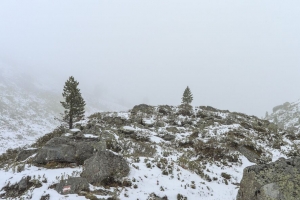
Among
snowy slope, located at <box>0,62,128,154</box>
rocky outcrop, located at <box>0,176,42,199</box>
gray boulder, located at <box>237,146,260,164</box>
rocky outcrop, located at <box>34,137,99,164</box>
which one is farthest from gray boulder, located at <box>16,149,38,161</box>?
snowy slope, located at <box>0,62,128,154</box>

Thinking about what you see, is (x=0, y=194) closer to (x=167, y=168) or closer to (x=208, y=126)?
(x=167, y=168)

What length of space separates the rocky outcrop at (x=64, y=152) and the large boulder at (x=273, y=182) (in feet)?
28.4

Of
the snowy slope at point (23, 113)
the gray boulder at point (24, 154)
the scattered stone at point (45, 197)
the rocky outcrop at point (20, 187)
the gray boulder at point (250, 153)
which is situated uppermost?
the snowy slope at point (23, 113)

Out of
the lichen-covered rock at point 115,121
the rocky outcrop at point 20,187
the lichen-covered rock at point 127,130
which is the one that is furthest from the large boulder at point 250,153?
the rocky outcrop at point 20,187

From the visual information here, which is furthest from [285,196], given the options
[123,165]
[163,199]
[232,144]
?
[232,144]

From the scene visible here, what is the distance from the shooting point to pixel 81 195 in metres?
7.17

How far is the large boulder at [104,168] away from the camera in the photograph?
8.74 m

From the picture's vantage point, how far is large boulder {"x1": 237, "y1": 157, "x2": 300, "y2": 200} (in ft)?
18.5

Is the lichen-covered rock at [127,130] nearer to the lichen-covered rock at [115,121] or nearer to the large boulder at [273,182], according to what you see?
the lichen-covered rock at [115,121]

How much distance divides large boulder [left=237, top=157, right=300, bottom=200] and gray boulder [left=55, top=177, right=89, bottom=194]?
6218 millimetres

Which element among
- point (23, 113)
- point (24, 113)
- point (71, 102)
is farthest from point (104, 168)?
point (24, 113)

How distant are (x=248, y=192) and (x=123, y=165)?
5.82 meters

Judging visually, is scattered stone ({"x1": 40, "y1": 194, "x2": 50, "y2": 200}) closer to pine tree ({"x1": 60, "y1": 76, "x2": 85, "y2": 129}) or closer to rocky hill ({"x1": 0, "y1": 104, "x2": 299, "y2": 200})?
rocky hill ({"x1": 0, "y1": 104, "x2": 299, "y2": 200})

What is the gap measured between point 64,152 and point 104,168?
353 cm
